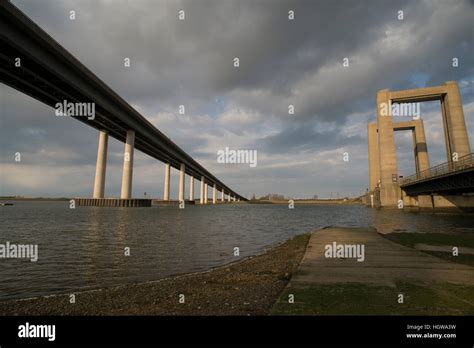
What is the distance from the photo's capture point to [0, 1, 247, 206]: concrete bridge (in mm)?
39094

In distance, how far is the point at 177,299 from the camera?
702cm

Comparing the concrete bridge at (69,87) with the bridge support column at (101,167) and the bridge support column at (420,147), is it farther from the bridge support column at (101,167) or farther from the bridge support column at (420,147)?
the bridge support column at (420,147)

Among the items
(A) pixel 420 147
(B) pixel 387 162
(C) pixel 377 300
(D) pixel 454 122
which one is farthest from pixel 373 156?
(C) pixel 377 300

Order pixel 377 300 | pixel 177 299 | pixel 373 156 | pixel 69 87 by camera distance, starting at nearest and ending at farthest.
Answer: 1. pixel 377 300
2. pixel 177 299
3. pixel 69 87
4. pixel 373 156

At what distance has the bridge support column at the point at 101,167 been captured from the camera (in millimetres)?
83812

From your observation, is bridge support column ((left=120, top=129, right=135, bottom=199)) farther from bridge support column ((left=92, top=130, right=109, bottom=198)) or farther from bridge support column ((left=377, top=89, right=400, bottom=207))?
bridge support column ((left=377, top=89, right=400, bottom=207))

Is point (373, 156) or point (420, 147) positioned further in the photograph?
point (373, 156)

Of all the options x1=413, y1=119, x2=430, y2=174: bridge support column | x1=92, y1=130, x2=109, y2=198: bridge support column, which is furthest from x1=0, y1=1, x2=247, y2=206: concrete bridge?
x1=413, y1=119, x2=430, y2=174: bridge support column

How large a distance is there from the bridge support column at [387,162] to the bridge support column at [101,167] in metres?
80.8

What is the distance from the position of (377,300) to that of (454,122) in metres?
88.4

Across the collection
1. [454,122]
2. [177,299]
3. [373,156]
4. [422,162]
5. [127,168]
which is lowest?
[177,299]

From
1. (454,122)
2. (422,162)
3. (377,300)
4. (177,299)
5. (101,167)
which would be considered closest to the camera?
(377,300)

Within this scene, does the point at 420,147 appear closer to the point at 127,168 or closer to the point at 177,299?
the point at 127,168
